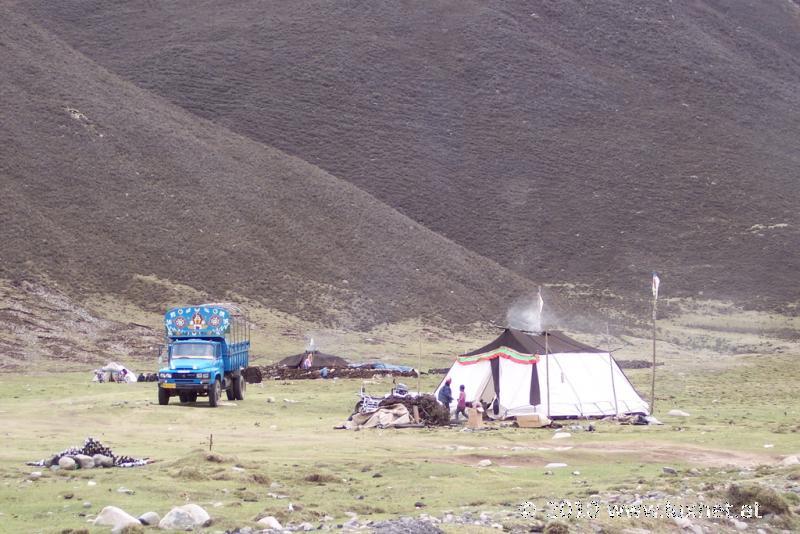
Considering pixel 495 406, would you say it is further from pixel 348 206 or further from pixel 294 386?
pixel 348 206

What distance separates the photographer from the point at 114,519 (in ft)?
38.3

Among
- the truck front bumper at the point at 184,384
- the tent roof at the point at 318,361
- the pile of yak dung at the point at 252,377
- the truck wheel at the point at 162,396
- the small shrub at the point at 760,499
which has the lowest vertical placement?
the small shrub at the point at 760,499

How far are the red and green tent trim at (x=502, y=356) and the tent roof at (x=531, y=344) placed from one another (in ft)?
0.33

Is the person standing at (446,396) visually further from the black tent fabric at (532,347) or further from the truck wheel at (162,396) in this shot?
the truck wheel at (162,396)

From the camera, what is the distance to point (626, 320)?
214 ft

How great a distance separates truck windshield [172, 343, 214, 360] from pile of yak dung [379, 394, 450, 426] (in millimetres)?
6245

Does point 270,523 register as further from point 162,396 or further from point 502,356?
point 162,396

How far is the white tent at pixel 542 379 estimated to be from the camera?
2480cm

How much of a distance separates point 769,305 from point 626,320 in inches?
380

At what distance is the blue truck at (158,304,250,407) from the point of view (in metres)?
27.4

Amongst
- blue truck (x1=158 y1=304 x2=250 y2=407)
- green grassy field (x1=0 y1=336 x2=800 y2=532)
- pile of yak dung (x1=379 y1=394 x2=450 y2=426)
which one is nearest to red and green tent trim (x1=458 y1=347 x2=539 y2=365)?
pile of yak dung (x1=379 y1=394 x2=450 y2=426)

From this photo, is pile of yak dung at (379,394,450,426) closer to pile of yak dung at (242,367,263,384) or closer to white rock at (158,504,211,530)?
white rock at (158,504,211,530)

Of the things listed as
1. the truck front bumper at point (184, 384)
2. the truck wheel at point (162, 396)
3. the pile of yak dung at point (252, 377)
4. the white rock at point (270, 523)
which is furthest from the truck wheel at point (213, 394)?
the white rock at point (270, 523)

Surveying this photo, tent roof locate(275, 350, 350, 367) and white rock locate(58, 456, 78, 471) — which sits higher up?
tent roof locate(275, 350, 350, 367)
